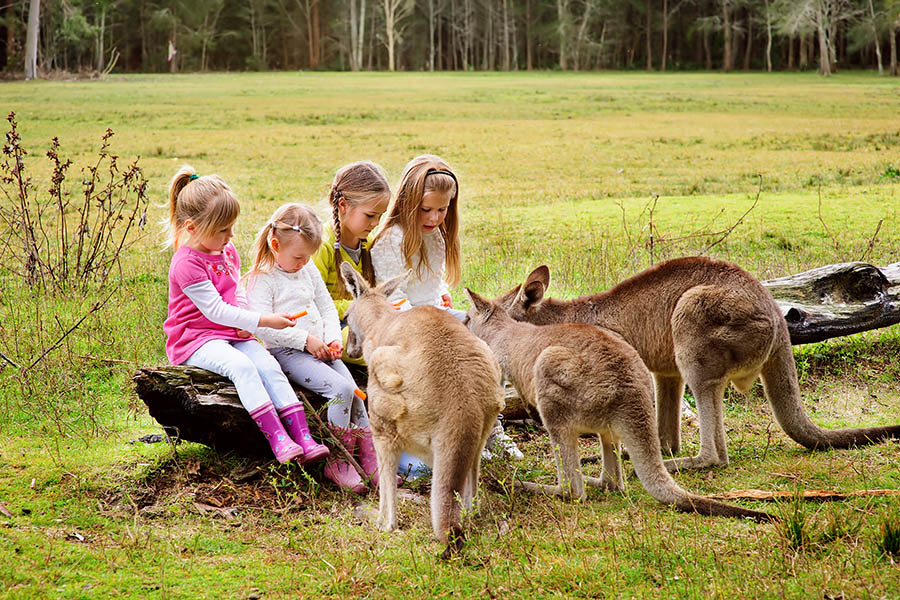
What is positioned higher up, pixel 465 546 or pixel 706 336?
pixel 706 336

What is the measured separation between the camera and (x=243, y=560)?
386 centimetres

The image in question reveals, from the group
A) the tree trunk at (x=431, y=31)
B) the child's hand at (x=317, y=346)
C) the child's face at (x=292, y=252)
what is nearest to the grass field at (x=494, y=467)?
the child's hand at (x=317, y=346)

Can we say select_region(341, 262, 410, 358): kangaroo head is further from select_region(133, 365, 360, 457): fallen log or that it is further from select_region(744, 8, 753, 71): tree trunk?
select_region(744, 8, 753, 71): tree trunk

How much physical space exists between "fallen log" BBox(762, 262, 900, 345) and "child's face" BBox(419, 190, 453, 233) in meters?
2.55

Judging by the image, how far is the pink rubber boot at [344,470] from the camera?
4.82 m

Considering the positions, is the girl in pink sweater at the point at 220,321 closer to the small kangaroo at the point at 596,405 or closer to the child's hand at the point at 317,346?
the child's hand at the point at 317,346

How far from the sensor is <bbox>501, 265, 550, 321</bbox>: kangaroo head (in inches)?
205

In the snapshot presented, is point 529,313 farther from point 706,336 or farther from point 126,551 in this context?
point 126,551

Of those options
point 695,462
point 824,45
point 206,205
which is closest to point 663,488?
point 695,462

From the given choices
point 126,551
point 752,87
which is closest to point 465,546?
point 126,551

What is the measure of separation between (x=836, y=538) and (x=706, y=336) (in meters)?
1.39

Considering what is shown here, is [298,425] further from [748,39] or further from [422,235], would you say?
[748,39]

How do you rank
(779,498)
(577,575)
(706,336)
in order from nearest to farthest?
(577,575), (779,498), (706,336)

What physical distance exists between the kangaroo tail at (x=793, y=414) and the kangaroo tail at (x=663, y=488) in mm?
1164
